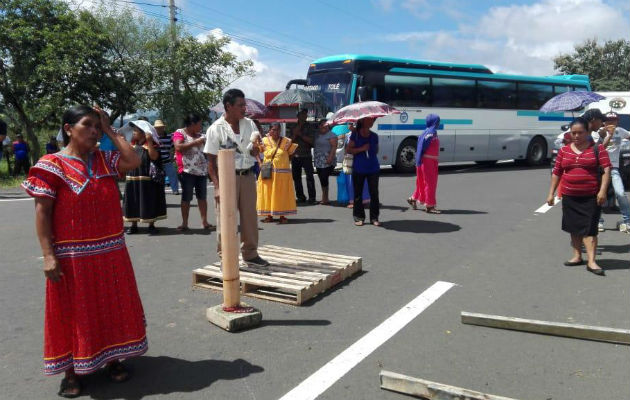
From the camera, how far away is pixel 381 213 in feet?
33.4

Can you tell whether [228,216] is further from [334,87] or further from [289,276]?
[334,87]

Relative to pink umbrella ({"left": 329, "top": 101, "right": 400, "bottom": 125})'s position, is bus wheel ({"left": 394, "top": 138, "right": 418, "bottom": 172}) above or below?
below

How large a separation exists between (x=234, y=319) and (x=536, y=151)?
2031cm

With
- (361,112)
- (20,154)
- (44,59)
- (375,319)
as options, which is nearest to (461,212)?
(361,112)

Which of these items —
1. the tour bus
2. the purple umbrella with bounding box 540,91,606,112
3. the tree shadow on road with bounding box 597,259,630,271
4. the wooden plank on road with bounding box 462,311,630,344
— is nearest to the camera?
the wooden plank on road with bounding box 462,311,630,344

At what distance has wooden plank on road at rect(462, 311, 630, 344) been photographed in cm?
406

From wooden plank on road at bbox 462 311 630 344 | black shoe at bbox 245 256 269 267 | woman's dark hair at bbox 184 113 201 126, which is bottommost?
wooden plank on road at bbox 462 311 630 344

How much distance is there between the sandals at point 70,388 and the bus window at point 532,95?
66.7 ft

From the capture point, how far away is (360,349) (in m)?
3.99

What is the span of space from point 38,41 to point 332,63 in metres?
10.6

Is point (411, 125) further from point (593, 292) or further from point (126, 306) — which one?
point (126, 306)

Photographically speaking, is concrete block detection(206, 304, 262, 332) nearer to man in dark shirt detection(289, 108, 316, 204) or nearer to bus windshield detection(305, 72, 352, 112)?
man in dark shirt detection(289, 108, 316, 204)

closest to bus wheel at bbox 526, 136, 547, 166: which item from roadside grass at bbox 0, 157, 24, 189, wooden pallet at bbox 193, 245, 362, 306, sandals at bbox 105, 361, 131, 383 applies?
wooden pallet at bbox 193, 245, 362, 306

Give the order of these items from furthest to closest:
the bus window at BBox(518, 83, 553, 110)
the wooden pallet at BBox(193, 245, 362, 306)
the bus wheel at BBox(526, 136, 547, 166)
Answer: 1. the bus wheel at BBox(526, 136, 547, 166)
2. the bus window at BBox(518, 83, 553, 110)
3. the wooden pallet at BBox(193, 245, 362, 306)
